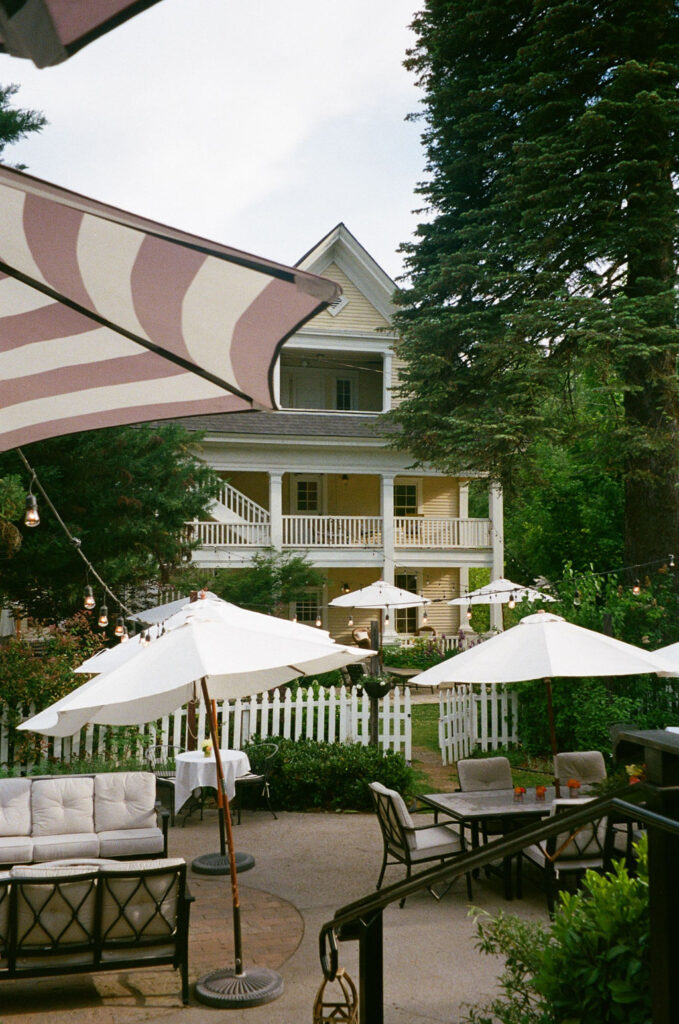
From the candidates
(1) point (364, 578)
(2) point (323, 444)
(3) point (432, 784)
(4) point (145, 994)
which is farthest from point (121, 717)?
(1) point (364, 578)

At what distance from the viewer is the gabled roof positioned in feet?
90.6

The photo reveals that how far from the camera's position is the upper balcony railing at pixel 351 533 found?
25766 mm

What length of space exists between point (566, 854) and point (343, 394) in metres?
23.9

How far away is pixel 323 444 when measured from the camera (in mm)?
26891

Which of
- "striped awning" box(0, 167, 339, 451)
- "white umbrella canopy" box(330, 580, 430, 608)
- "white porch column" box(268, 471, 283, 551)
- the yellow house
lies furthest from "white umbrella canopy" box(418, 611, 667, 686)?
"white porch column" box(268, 471, 283, 551)

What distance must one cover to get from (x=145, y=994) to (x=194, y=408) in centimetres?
490

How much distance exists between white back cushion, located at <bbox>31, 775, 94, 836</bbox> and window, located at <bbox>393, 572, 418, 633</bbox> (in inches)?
870

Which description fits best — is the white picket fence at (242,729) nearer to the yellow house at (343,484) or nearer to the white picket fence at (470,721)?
the white picket fence at (470,721)

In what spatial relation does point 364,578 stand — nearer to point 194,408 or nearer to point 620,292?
point 620,292

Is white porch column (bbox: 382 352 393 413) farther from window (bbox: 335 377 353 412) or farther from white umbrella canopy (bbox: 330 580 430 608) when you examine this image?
white umbrella canopy (bbox: 330 580 430 608)

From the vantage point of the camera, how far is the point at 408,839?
8086 millimetres

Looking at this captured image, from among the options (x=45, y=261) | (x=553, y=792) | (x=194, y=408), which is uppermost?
(x=45, y=261)

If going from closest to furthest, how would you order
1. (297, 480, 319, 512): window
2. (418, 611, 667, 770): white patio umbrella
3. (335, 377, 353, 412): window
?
(418, 611, 667, 770): white patio umbrella
(335, 377, 353, 412): window
(297, 480, 319, 512): window

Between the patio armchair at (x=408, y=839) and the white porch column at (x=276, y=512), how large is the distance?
1721 centimetres
